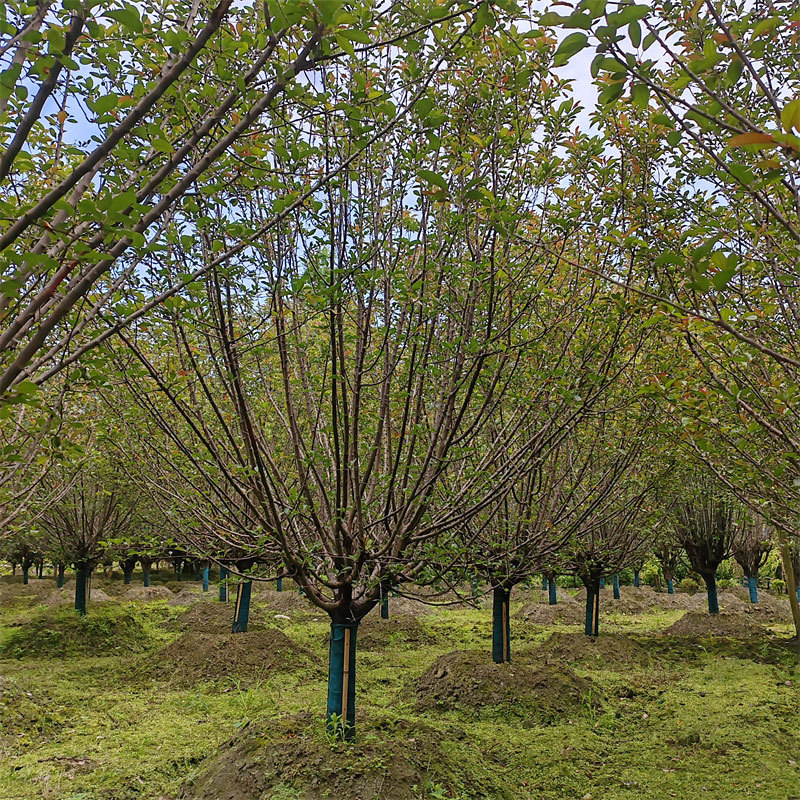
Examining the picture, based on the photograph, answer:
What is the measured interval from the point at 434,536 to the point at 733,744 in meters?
5.26

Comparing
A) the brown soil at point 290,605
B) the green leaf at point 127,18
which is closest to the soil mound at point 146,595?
the brown soil at point 290,605

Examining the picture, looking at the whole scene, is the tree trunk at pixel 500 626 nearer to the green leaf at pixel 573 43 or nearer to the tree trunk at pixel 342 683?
the tree trunk at pixel 342 683

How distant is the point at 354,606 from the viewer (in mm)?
5559

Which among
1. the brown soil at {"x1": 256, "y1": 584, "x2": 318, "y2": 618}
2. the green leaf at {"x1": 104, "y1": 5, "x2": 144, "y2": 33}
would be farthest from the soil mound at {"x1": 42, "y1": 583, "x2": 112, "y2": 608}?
the green leaf at {"x1": 104, "y1": 5, "x2": 144, "y2": 33}

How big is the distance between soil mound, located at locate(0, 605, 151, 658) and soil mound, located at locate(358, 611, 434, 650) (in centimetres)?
513

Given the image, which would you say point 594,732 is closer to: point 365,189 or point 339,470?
→ point 339,470

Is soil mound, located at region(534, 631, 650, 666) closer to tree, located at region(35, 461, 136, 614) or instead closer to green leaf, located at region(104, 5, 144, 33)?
tree, located at region(35, 461, 136, 614)

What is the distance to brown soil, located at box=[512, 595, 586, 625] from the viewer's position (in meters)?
18.1

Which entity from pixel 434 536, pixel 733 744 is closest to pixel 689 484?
pixel 733 744

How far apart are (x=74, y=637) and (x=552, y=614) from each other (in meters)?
13.3

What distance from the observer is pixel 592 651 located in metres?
12.1

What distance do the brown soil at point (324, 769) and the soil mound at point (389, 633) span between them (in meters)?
8.09

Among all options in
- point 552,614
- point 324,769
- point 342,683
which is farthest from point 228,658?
point 552,614

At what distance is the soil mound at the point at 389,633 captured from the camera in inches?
553
